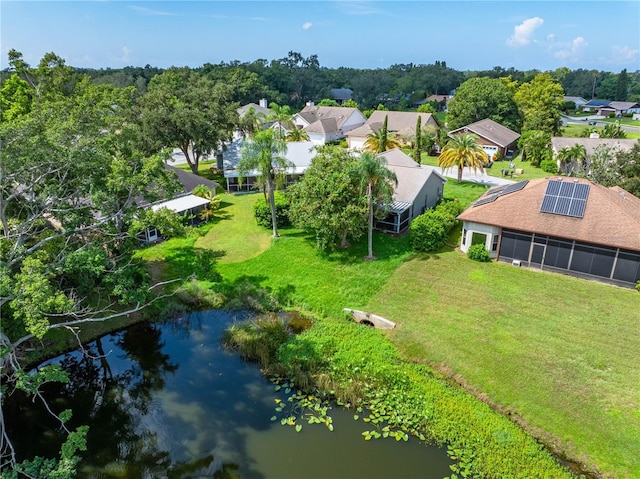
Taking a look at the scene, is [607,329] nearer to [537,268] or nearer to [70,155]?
[537,268]

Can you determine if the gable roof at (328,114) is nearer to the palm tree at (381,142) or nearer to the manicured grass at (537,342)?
the palm tree at (381,142)

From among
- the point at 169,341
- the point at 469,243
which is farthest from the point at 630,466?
the point at 169,341

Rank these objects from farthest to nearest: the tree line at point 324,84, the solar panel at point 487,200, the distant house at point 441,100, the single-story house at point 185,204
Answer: the distant house at point 441,100
the tree line at point 324,84
the single-story house at point 185,204
the solar panel at point 487,200

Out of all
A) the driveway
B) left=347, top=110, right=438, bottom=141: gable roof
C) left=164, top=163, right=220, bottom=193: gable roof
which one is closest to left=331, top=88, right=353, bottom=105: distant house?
left=347, top=110, right=438, bottom=141: gable roof

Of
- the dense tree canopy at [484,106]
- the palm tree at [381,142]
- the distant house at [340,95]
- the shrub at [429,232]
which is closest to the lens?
the shrub at [429,232]

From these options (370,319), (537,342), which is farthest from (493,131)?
(370,319)

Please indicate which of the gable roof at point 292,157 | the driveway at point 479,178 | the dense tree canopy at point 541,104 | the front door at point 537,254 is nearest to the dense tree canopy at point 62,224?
the gable roof at point 292,157
